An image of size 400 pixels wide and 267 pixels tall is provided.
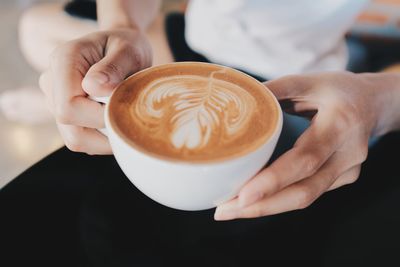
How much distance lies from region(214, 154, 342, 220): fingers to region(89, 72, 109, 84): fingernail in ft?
0.88

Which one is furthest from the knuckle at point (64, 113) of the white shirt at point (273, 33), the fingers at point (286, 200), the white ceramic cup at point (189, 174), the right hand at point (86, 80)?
the white shirt at point (273, 33)

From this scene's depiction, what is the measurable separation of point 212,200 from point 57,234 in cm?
25

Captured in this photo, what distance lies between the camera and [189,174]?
18.8 inches

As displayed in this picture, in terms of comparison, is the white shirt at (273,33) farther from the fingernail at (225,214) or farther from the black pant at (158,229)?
the fingernail at (225,214)

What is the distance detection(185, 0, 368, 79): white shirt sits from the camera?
3.35 ft

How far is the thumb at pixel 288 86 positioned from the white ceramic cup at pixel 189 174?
0.45 feet

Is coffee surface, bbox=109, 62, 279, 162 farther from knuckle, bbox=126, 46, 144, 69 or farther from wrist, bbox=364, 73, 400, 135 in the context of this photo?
wrist, bbox=364, 73, 400, 135

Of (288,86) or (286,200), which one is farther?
(288,86)

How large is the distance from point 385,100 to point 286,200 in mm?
350

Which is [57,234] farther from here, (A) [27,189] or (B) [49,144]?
(B) [49,144]

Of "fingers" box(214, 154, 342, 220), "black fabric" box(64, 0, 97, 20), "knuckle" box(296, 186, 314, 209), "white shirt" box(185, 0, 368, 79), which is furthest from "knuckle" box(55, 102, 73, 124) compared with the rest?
"black fabric" box(64, 0, 97, 20)

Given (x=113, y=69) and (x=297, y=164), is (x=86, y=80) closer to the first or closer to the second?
(x=113, y=69)

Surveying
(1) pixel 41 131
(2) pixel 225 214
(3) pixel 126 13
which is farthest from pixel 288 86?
(1) pixel 41 131

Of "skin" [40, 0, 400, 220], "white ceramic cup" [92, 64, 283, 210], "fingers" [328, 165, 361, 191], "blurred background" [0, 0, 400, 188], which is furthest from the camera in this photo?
"blurred background" [0, 0, 400, 188]
